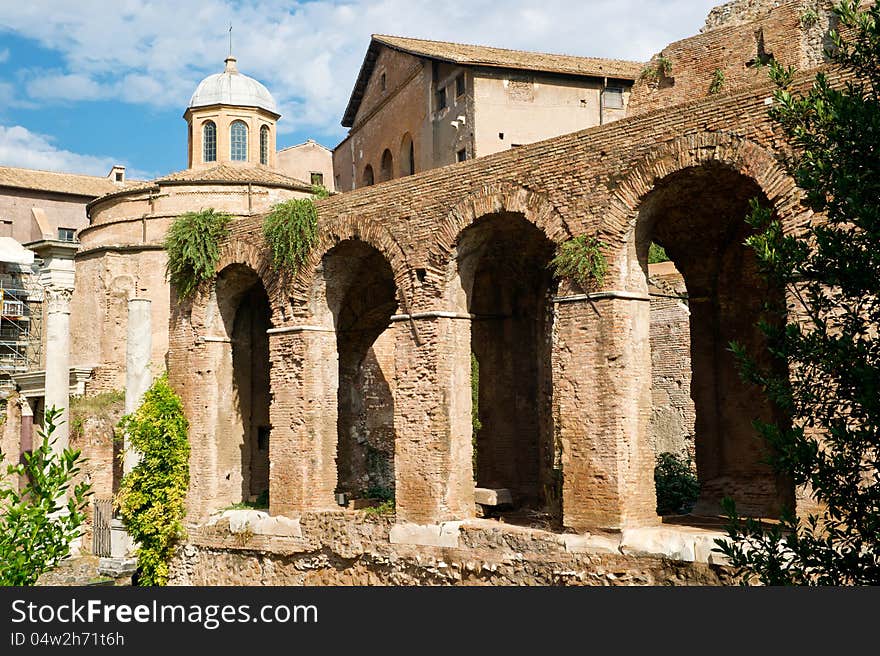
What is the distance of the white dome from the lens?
31312mm

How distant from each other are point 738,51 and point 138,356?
12.3 m

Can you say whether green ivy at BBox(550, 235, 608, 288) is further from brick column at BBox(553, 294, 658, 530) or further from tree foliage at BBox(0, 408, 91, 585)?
tree foliage at BBox(0, 408, 91, 585)

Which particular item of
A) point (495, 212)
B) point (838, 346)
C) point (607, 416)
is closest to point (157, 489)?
point (495, 212)

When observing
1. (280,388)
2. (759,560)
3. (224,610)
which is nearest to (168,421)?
(280,388)

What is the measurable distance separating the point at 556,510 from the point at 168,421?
736cm

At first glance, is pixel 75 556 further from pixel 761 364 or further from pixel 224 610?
pixel 224 610

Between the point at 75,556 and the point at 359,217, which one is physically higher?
the point at 359,217

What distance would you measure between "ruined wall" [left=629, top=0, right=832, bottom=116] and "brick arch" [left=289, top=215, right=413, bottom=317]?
17.2 feet

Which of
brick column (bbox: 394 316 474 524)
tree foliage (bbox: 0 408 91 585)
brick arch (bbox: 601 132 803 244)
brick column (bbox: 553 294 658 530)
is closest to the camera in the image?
tree foliage (bbox: 0 408 91 585)

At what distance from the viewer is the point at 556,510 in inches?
502

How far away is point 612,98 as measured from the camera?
947 inches

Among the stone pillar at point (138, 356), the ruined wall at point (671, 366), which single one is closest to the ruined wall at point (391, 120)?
the ruined wall at point (671, 366)

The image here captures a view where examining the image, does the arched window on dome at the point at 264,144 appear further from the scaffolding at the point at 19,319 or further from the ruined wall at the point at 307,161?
the scaffolding at the point at 19,319

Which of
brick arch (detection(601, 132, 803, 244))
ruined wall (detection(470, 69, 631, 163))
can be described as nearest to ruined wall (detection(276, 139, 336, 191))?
ruined wall (detection(470, 69, 631, 163))
